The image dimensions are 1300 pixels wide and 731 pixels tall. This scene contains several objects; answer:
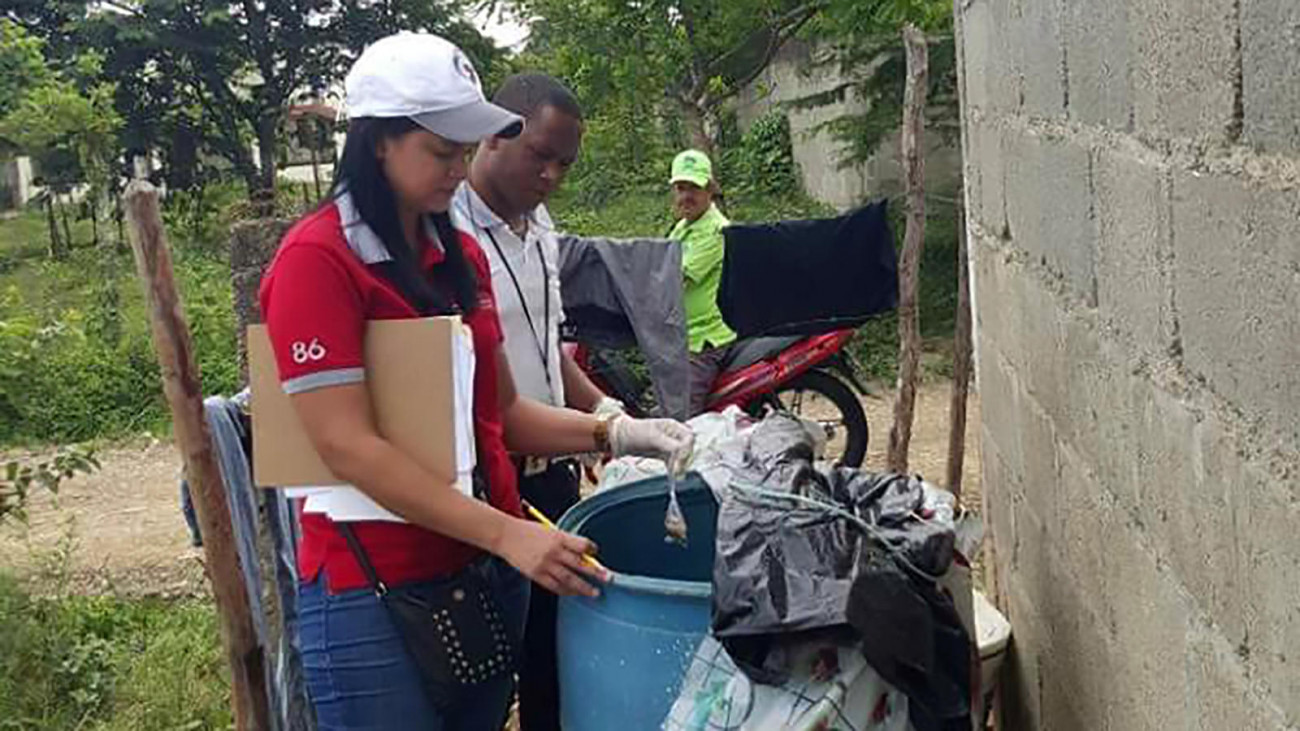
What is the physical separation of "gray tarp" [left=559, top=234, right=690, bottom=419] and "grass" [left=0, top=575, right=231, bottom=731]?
1.65m

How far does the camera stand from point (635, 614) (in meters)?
2.03

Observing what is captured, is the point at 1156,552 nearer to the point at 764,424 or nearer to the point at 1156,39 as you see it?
the point at 1156,39

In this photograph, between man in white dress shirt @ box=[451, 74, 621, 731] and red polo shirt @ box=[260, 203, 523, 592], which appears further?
man in white dress shirt @ box=[451, 74, 621, 731]

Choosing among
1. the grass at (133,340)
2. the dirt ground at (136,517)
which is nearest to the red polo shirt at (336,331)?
the grass at (133,340)

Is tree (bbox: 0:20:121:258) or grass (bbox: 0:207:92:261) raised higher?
tree (bbox: 0:20:121:258)

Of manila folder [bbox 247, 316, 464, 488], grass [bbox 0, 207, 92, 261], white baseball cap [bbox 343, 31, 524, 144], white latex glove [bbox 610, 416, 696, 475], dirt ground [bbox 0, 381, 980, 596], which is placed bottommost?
dirt ground [bbox 0, 381, 980, 596]

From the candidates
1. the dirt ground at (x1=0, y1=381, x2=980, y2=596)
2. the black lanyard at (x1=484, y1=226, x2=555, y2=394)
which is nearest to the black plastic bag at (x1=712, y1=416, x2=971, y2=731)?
the black lanyard at (x1=484, y1=226, x2=555, y2=394)

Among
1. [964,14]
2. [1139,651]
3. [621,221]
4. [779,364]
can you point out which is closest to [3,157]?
[621,221]

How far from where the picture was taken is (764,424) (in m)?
2.28

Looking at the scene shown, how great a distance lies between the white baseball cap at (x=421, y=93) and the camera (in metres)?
2.04

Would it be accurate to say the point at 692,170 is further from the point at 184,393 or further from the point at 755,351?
the point at 184,393

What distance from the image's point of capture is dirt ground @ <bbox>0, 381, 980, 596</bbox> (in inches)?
229

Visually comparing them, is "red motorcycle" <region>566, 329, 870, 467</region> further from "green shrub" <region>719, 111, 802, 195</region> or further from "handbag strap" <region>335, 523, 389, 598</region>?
"green shrub" <region>719, 111, 802, 195</region>

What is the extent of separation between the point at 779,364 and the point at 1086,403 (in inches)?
164
